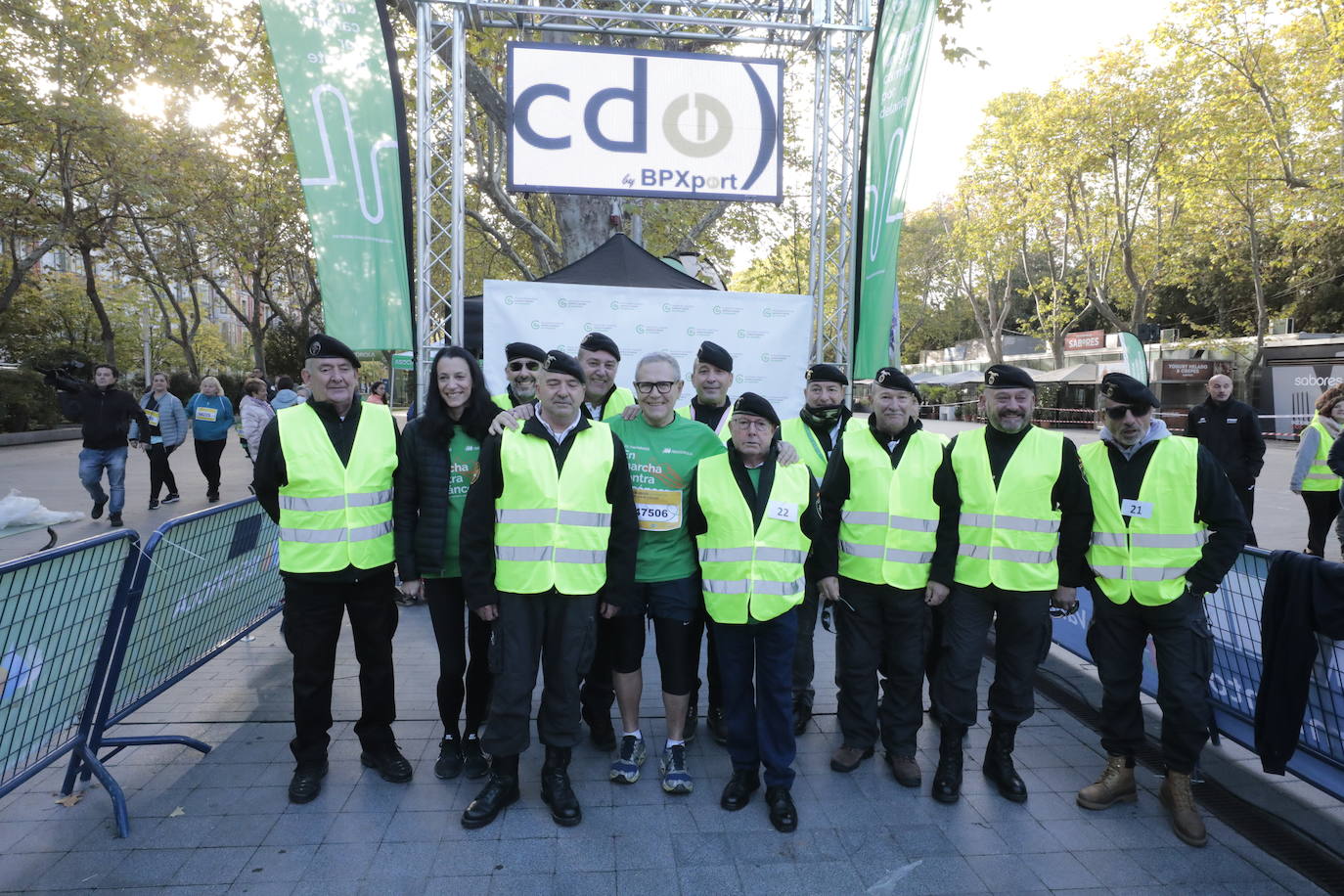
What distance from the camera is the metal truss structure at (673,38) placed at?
639 cm

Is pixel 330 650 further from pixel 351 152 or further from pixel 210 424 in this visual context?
pixel 210 424

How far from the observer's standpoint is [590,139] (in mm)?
6410

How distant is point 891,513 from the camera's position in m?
3.44

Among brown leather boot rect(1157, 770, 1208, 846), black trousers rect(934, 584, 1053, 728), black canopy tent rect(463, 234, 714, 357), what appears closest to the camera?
brown leather boot rect(1157, 770, 1208, 846)

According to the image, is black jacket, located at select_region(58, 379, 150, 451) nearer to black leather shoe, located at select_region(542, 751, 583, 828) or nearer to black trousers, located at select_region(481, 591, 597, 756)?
black trousers, located at select_region(481, 591, 597, 756)

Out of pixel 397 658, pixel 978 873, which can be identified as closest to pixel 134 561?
pixel 397 658

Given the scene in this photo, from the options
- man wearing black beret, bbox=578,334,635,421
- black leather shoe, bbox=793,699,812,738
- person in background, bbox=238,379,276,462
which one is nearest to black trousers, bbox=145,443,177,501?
person in background, bbox=238,379,276,462

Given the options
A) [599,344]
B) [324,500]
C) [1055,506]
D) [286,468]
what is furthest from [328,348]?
[1055,506]

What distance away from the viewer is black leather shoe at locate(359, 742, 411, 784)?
11.2 feet

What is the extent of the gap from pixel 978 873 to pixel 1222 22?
21.1 metres

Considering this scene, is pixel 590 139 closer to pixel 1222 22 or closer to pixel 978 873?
pixel 978 873

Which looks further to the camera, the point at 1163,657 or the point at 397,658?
the point at 397,658

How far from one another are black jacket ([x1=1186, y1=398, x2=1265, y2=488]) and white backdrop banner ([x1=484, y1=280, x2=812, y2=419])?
13.3 feet

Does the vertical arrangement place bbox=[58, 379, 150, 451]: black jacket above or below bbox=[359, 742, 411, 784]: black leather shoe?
A: above
